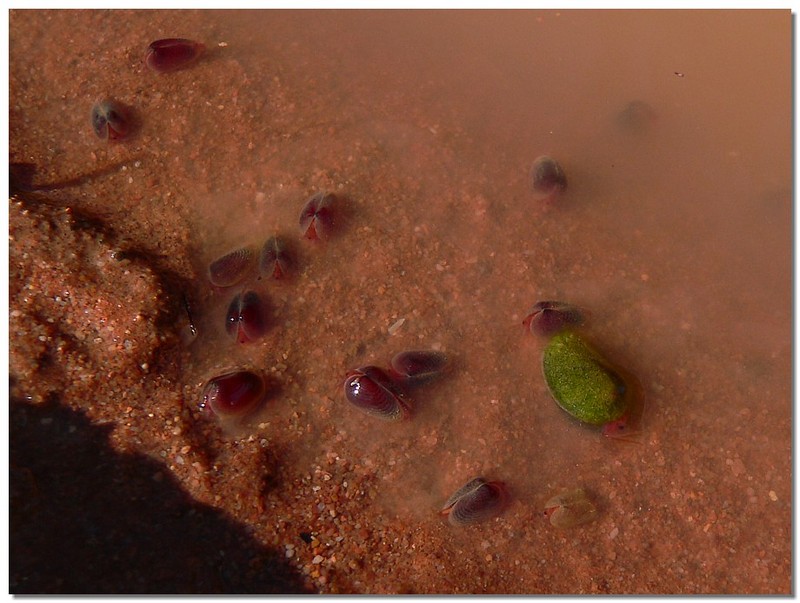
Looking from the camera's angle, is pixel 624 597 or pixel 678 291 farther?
pixel 678 291

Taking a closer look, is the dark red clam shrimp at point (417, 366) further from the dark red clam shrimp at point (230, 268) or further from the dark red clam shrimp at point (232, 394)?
the dark red clam shrimp at point (230, 268)

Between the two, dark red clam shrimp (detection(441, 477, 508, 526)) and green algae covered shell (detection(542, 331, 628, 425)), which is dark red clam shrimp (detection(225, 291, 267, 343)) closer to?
dark red clam shrimp (detection(441, 477, 508, 526))

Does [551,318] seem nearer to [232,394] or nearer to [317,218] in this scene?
[317,218]

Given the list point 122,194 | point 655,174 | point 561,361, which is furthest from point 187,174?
point 655,174

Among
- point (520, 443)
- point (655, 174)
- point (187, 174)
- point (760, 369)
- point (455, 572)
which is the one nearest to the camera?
point (455, 572)

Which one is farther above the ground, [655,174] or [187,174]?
[187,174]

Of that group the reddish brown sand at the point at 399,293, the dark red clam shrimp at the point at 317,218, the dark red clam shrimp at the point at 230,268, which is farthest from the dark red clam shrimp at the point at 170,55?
the dark red clam shrimp at the point at 230,268

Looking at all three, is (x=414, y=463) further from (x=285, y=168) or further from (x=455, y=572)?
(x=285, y=168)
